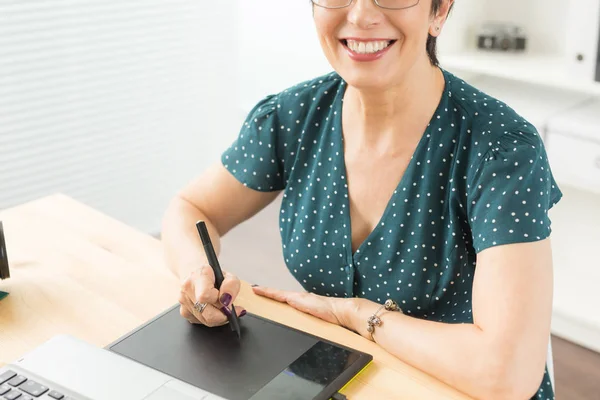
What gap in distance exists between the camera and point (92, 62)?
2.83 metres

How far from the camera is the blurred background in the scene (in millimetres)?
2422

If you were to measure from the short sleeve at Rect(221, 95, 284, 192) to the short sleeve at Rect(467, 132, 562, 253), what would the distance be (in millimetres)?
433

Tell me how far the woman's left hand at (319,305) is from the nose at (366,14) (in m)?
0.45

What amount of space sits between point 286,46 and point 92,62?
2.71 feet

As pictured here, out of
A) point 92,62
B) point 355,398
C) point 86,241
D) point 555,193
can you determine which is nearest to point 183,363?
point 355,398

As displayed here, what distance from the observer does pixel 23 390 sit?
0.94 meters

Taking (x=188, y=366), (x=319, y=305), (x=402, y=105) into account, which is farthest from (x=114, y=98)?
(x=188, y=366)

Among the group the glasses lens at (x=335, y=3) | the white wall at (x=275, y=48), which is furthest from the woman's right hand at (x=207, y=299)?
the white wall at (x=275, y=48)

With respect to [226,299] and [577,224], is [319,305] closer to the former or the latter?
[226,299]

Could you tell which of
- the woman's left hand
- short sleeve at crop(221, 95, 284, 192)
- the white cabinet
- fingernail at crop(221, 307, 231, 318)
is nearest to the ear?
short sleeve at crop(221, 95, 284, 192)

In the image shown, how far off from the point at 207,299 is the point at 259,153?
17.8 inches

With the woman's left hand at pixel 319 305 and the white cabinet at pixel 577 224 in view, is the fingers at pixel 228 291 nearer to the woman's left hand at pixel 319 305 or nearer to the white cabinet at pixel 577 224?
the woman's left hand at pixel 319 305

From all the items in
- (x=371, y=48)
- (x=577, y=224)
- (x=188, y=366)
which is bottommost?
(x=577, y=224)

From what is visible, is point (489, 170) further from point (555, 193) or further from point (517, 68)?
point (517, 68)
